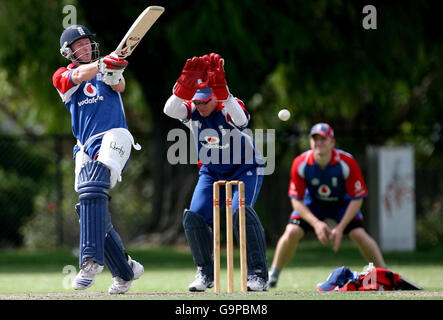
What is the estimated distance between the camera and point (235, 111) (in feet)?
22.7

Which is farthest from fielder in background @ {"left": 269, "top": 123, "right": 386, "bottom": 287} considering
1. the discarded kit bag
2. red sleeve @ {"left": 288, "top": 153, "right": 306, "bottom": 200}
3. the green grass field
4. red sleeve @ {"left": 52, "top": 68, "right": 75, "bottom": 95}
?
red sleeve @ {"left": 52, "top": 68, "right": 75, "bottom": 95}

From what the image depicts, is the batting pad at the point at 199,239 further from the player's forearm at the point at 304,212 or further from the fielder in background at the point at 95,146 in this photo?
the player's forearm at the point at 304,212

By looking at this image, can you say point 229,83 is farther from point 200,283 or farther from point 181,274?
point 200,283

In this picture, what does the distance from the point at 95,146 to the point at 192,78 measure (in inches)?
33.0

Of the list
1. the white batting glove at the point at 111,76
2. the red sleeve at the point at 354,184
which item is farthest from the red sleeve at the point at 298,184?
the white batting glove at the point at 111,76

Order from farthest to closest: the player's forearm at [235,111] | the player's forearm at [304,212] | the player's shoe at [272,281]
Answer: the player's forearm at [304,212]
the player's shoe at [272,281]
the player's forearm at [235,111]

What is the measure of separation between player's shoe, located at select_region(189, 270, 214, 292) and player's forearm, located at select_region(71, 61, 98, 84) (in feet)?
5.63

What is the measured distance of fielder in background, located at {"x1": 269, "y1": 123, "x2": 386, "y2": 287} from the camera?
344 inches

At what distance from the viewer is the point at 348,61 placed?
1492cm

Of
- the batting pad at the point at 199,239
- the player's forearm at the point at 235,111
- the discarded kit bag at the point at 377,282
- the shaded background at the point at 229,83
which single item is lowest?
the discarded kit bag at the point at 377,282

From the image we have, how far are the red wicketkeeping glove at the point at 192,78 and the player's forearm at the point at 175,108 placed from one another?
91 mm

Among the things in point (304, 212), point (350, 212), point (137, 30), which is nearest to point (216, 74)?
point (137, 30)

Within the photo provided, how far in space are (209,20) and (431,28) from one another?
3.68m

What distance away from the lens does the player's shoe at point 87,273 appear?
6445 mm
